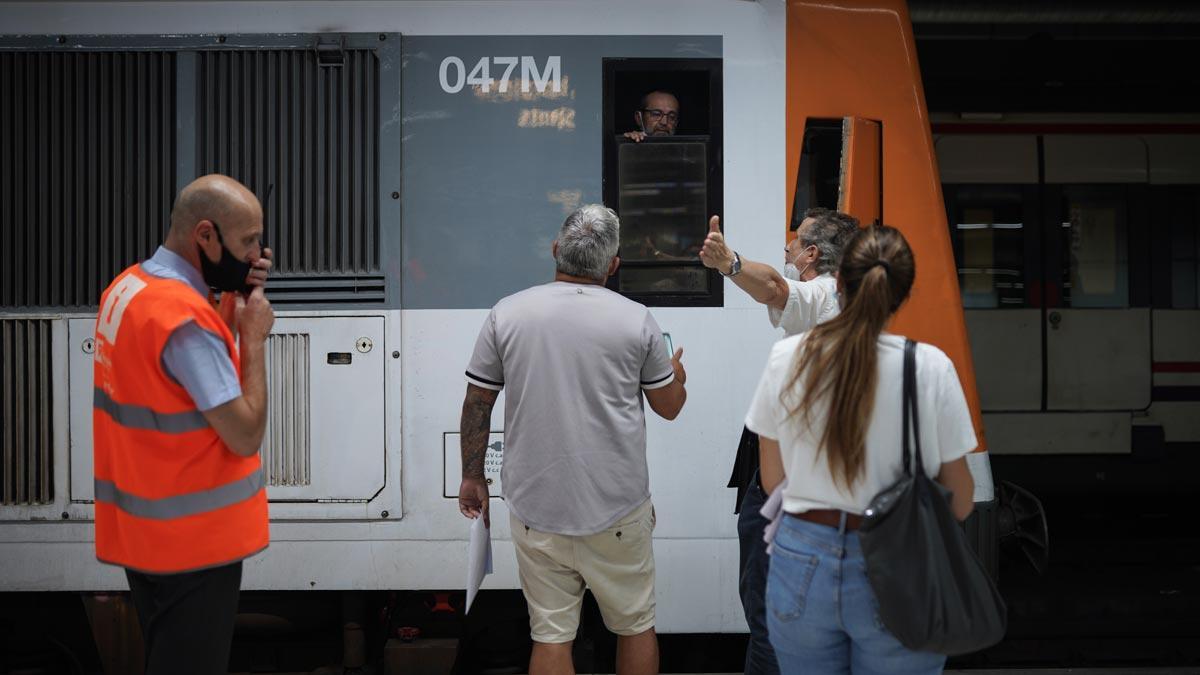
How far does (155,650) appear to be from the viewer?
103 inches

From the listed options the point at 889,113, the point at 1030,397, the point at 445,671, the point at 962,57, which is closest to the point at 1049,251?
the point at 1030,397

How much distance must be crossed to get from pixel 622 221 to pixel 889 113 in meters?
1.15

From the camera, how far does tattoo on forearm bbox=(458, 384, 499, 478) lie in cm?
340

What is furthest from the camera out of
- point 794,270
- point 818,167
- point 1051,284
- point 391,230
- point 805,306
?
point 1051,284

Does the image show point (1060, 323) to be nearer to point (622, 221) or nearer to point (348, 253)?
point (622, 221)

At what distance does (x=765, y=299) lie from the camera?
136 inches

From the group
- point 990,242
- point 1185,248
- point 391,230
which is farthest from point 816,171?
point 1185,248

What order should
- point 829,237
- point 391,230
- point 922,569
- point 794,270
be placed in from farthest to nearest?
1. point 391,230
2. point 794,270
3. point 829,237
4. point 922,569

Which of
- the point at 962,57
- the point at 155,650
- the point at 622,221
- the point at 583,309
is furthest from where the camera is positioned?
the point at 962,57

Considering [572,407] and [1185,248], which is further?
[1185,248]

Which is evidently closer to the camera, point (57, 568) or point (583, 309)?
point (583, 309)

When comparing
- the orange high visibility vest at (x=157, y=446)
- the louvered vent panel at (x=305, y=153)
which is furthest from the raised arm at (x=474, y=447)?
the louvered vent panel at (x=305, y=153)

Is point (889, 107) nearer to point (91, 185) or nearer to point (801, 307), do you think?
point (801, 307)

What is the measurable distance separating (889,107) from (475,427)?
2.16 metres
